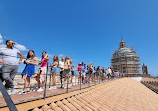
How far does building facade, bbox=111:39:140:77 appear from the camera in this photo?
51.9 metres

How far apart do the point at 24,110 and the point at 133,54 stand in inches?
2544

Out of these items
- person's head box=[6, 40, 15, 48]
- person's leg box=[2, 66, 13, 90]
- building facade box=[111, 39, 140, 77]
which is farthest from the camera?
building facade box=[111, 39, 140, 77]

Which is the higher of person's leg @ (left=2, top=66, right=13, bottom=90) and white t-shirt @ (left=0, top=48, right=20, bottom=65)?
white t-shirt @ (left=0, top=48, right=20, bottom=65)

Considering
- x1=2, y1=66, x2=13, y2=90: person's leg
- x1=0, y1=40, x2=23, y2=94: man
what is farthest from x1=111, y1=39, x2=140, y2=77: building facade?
x1=2, y1=66, x2=13, y2=90: person's leg

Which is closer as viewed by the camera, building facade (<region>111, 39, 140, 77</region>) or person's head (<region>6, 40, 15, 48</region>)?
person's head (<region>6, 40, 15, 48</region>)

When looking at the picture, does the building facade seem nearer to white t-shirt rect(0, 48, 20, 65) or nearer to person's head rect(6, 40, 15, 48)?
white t-shirt rect(0, 48, 20, 65)

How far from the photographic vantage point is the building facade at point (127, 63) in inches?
2044

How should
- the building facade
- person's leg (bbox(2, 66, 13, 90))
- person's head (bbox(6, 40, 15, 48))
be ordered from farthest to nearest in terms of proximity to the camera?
the building facade, person's head (bbox(6, 40, 15, 48)), person's leg (bbox(2, 66, 13, 90))

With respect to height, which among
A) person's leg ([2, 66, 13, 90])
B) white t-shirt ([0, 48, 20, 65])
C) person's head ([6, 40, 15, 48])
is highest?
person's head ([6, 40, 15, 48])

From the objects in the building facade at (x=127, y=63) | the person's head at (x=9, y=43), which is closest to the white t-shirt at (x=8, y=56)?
the person's head at (x=9, y=43)

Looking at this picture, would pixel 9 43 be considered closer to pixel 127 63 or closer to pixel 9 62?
pixel 9 62

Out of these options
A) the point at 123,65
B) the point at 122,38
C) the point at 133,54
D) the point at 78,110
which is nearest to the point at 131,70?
the point at 123,65

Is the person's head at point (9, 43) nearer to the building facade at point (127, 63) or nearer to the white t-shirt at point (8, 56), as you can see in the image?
the white t-shirt at point (8, 56)

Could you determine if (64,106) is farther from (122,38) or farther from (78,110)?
(122,38)
